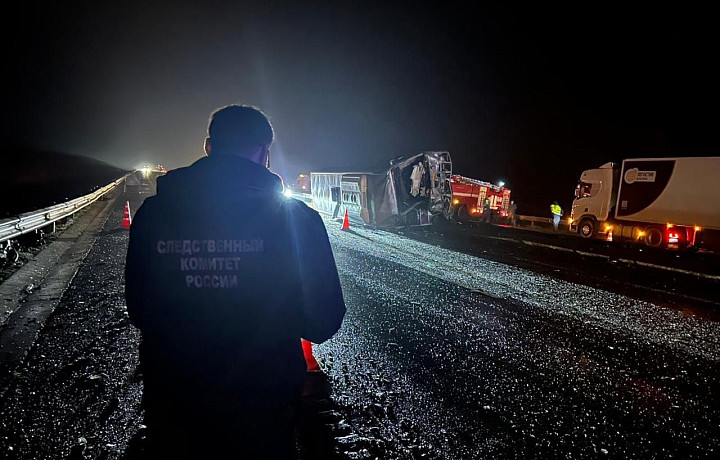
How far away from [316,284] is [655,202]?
17.9 metres

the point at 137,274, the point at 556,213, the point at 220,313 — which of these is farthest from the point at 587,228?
the point at 137,274

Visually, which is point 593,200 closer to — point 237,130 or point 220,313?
point 237,130

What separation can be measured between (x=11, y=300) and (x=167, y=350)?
6319mm

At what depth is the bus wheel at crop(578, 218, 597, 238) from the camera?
17516mm

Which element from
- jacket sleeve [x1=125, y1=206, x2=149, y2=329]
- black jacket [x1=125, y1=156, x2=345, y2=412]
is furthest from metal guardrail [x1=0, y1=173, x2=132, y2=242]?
black jacket [x1=125, y1=156, x2=345, y2=412]

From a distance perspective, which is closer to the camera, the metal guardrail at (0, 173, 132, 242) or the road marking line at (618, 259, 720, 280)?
the metal guardrail at (0, 173, 132, 242)

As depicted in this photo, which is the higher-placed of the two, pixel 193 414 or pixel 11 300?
pixel 193 414

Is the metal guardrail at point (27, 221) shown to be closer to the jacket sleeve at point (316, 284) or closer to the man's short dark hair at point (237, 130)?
the man's short dark hair at point (237, 130)

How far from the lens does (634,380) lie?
435cm

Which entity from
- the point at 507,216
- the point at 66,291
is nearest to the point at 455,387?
the point at 66,291

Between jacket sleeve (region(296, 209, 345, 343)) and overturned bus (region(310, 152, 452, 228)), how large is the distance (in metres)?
14.2

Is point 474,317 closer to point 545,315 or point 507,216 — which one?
point 545,315

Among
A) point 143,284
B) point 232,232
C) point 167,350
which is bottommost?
point 167,350

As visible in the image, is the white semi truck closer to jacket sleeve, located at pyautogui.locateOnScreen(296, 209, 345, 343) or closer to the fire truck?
the fire truck
